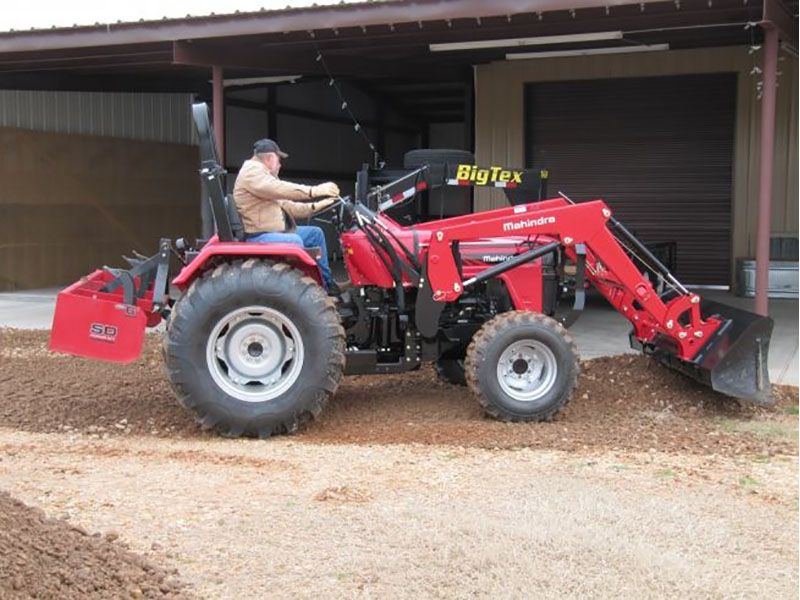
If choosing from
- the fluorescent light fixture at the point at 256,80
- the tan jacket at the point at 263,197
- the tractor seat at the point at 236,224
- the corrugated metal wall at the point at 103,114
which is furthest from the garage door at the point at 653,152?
the tractor seat at the point at 236,224

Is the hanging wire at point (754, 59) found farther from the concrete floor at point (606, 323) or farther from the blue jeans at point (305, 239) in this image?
the blue jeans at point (305, 239)

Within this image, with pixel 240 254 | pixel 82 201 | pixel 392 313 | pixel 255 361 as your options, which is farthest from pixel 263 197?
pixel 82 201

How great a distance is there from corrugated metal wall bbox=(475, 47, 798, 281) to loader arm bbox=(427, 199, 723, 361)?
7912mm

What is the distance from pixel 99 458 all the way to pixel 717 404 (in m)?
4.38

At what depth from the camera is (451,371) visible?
7363mm

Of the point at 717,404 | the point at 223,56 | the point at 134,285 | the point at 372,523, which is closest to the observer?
the point at 372,523

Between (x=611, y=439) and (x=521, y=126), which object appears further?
(x=521, y=126)

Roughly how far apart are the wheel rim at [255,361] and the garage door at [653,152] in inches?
395

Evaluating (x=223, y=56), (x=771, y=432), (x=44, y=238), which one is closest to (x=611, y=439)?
(x=771, y=432)

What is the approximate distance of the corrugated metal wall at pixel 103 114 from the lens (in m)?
14.9

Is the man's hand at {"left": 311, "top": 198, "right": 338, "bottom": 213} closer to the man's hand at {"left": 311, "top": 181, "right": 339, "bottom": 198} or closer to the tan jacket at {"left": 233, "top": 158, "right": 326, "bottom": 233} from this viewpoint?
the tan jacket at {"left": 233, "top": 158, "right": 326, "bottom": 233}

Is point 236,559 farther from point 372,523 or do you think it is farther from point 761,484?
point 761,484

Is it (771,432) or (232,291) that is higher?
(232,291)

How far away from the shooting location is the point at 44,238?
1546cm
